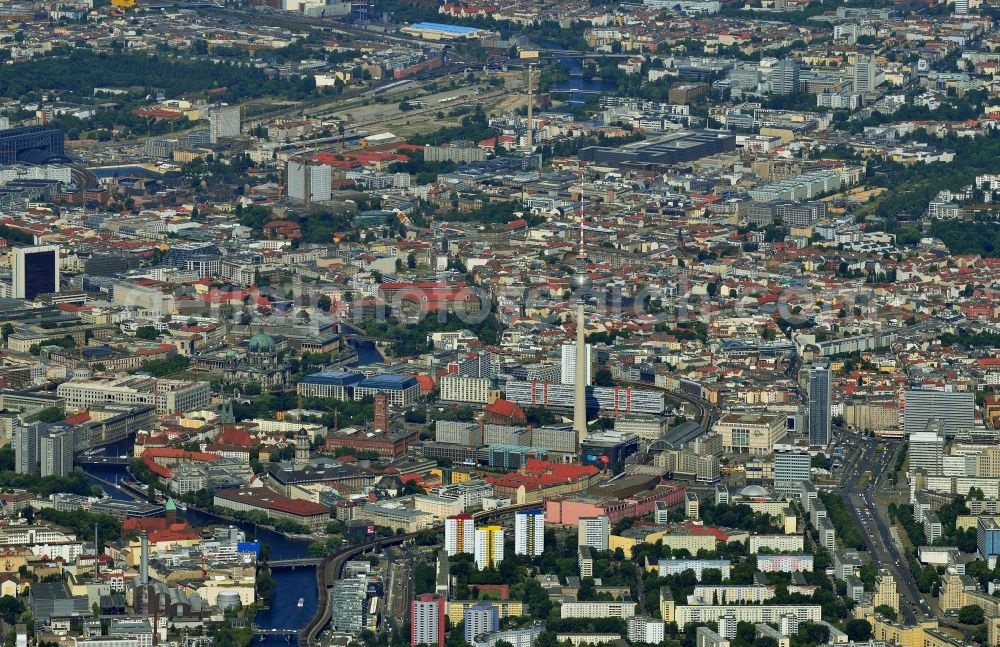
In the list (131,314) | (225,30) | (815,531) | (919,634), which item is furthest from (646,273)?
(225,30)

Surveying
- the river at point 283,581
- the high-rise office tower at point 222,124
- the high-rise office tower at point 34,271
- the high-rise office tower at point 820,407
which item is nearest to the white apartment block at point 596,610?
the river at point 283,581

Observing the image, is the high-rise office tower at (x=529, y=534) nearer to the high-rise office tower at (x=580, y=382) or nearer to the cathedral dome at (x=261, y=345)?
the high-rise office tower at (x=580, y=382)

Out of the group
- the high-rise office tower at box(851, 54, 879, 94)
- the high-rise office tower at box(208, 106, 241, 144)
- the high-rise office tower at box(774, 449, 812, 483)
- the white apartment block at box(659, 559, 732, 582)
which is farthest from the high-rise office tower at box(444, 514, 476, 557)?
the high-rise office tower at box(851, 54, 879, 94)

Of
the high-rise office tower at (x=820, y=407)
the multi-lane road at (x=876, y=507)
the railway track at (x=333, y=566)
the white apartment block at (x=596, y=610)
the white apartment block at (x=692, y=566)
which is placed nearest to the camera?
the railway track at (x=333, y=566)

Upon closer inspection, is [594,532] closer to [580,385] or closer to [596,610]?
[596,610]

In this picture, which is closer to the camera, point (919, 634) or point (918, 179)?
point (919, 634)

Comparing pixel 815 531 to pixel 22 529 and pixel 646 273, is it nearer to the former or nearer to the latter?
pixel 22 529
